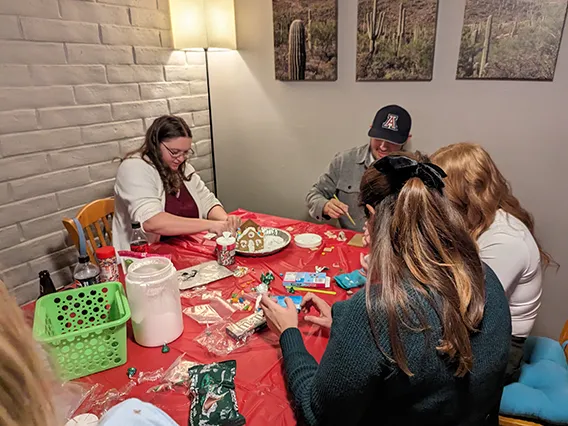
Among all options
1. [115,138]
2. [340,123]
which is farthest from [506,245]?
[115,138]

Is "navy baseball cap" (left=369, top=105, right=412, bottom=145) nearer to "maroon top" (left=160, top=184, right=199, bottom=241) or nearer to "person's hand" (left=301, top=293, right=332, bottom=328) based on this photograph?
"maroon top" (left=160, top=184, right=199, bottom=241)

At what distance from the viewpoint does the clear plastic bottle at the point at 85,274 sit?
1.26 meters

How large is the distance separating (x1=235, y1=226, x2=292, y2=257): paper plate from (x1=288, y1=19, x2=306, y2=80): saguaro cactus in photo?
3.78 feet

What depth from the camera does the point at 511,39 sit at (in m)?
1.86

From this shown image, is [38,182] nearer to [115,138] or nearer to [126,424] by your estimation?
[115,138]

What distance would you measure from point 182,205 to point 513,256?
1.49m

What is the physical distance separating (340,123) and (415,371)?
6.25 feet

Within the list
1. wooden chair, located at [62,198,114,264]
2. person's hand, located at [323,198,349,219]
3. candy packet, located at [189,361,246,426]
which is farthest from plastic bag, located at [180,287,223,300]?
person's hand, located at [323,198,349,219]

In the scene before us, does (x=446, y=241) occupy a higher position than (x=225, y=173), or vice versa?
(x=446, y=241)

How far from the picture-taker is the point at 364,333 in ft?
2.56

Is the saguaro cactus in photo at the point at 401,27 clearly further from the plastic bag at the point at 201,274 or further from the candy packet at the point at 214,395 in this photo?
the candy packet at the point at 214,395

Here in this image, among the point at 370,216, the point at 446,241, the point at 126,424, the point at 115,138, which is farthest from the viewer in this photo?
the point at 115,138

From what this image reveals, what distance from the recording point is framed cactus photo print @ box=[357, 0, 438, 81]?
205 centimetres

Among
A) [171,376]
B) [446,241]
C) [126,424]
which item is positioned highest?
[446,241]
